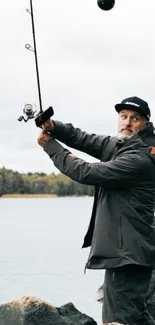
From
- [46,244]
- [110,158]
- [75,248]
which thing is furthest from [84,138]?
[46,244]

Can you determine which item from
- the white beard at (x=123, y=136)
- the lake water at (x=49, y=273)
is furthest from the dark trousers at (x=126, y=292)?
the lake water at (x=49, y=273)

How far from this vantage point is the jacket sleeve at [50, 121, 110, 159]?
18.5 feet

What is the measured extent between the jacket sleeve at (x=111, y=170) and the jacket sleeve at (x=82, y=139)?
30 cm

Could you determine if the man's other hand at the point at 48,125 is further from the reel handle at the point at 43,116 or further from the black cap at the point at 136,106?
the black cap at the point at 136,106

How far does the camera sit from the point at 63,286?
18.3m

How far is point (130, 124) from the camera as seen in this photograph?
5.46 meters

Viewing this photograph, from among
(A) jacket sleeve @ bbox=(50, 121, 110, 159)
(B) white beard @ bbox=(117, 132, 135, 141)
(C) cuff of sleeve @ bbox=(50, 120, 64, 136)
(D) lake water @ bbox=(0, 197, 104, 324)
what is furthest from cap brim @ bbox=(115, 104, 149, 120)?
(D) lake water @ bbox=(0, 197, 104, 324)

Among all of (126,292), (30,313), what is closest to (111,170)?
(126,292)

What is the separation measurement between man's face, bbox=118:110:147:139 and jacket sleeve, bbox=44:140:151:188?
0.52 ft

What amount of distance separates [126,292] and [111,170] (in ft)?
2.65

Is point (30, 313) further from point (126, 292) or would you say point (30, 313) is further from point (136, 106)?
point (136, 106)

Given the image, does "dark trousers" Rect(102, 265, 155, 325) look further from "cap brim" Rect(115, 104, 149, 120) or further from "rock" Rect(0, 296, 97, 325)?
"rock" Rect(0, 296, 97, 325)

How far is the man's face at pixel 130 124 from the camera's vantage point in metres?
5.44

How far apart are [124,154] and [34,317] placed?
5.87 ft
